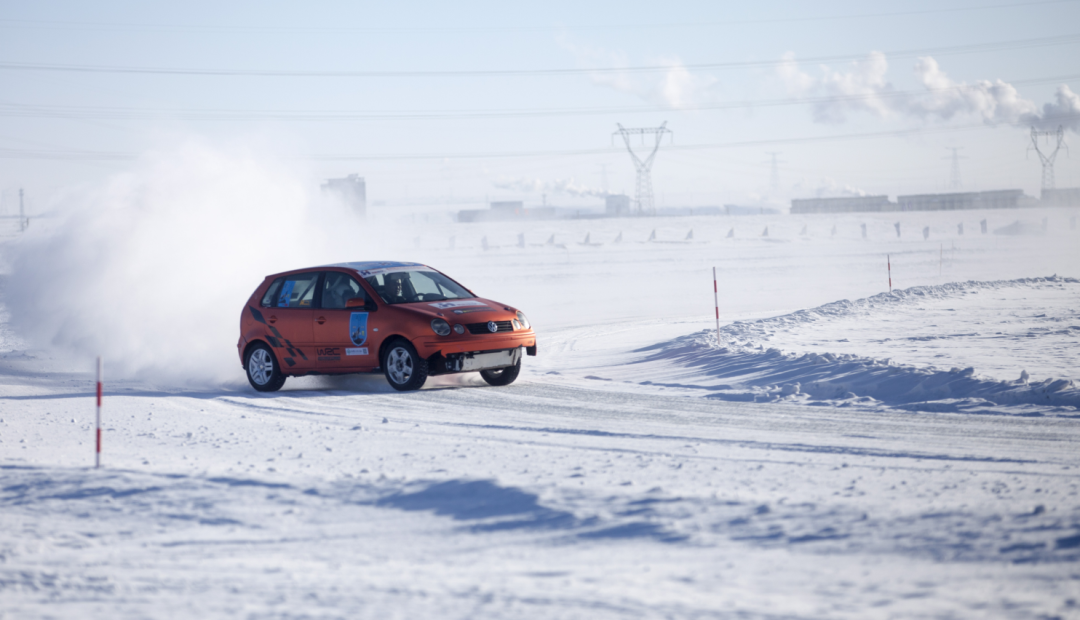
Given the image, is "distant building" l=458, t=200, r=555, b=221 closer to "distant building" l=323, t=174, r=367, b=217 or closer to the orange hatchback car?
"distant building" l=323, t=174, r=367, b=217

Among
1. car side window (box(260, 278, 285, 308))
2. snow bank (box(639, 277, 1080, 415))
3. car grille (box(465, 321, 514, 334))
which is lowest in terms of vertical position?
snow bank (box(639, 277, 1080, 415))

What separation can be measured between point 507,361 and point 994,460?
6568 millimetres

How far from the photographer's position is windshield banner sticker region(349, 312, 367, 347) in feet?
41.2

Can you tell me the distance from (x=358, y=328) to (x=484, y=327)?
1.68 m

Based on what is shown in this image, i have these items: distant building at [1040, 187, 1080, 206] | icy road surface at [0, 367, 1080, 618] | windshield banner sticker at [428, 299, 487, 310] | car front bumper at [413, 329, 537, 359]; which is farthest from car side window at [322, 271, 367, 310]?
distant building at [1040, 187, 1080, 206]

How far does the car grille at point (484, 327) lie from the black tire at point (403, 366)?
0.71 meters

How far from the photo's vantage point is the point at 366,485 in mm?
7043

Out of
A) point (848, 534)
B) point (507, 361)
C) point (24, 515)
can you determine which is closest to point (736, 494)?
point (848, 534)

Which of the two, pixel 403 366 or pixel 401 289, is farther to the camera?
pixel 401 289

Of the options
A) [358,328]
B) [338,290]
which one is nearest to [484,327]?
[358,328]

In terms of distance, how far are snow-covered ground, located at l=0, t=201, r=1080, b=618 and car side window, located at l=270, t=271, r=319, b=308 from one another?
1.28 m

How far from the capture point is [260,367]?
1343 centimetres

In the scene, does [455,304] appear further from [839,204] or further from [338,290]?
[839,204]

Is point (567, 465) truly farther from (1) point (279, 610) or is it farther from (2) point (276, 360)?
(2) point (276, 360)
